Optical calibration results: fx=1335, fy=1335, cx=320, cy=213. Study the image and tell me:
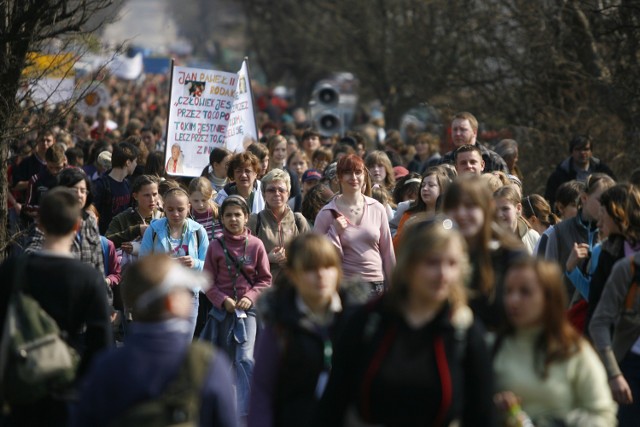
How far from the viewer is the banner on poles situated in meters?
14.1

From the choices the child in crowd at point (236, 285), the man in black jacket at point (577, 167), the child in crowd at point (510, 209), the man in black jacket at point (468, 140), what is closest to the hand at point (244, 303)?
the child in crowd at point (236, 285)

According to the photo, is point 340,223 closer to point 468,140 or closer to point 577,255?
point 577,255

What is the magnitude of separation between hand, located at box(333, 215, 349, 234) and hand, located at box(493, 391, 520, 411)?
14.4ft

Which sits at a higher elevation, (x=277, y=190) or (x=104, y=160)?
(x=104, y=160)

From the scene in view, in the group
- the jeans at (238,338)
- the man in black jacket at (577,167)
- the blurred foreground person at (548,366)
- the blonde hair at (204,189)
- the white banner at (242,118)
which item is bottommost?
the jeans at (238,338)

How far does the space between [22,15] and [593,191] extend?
4744mm

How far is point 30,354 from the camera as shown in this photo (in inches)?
225

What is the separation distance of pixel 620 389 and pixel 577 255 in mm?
1260

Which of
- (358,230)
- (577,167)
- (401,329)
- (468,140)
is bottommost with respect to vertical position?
(401,329)

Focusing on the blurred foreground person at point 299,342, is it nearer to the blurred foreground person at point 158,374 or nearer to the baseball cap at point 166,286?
the blurred foreground person at point 158,374

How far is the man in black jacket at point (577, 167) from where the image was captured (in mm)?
13898

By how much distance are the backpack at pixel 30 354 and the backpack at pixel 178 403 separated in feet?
3.42

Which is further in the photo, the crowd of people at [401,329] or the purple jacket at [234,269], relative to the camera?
the purple jacket at [234,269]

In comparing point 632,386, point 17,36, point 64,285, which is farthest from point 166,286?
point 17,36
